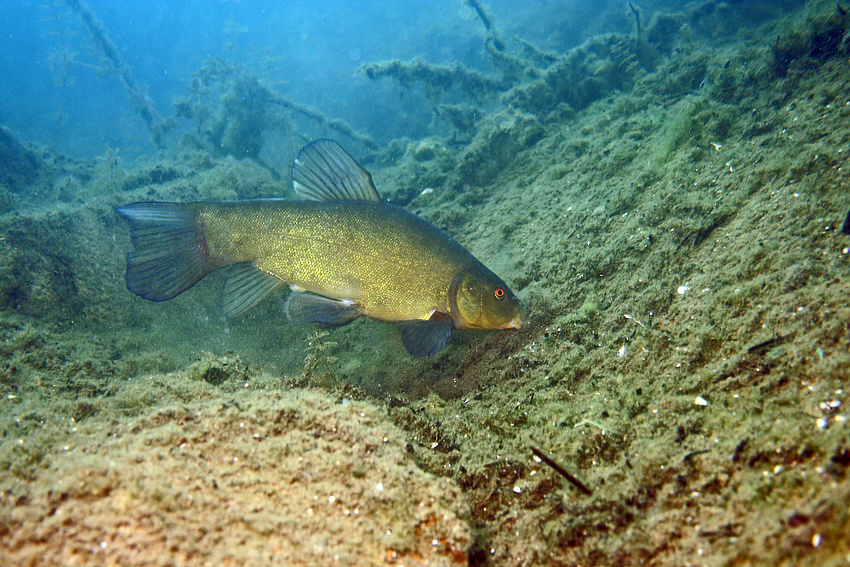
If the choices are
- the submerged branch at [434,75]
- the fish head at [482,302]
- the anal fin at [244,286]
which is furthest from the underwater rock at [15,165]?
the fish head at [482,302]

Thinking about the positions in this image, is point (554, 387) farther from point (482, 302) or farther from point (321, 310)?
point (321, 310)

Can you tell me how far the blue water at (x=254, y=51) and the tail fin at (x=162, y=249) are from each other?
6.28m

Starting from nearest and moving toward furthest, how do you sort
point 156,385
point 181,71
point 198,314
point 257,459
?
point 257,459
point 156,385
point 198,314
point 181,71

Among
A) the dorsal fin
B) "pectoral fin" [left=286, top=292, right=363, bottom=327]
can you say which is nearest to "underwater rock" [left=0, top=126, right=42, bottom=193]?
the dorsal fin

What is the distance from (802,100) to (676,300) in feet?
9.91

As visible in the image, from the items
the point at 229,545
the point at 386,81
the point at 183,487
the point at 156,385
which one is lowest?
the point at 229,545

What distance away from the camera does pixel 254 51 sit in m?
52.8

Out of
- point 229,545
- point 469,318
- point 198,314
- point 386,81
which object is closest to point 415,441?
point 229,545

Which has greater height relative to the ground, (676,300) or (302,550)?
(302,550)

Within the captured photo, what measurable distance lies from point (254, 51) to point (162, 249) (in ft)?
203

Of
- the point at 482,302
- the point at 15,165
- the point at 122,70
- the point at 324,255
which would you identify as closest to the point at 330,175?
the point at 324,255

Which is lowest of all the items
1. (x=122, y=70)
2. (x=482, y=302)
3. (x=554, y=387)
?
(x=554, y=387)

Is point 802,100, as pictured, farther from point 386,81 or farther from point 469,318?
point 386,81

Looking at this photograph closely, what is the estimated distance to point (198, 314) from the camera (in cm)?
524
